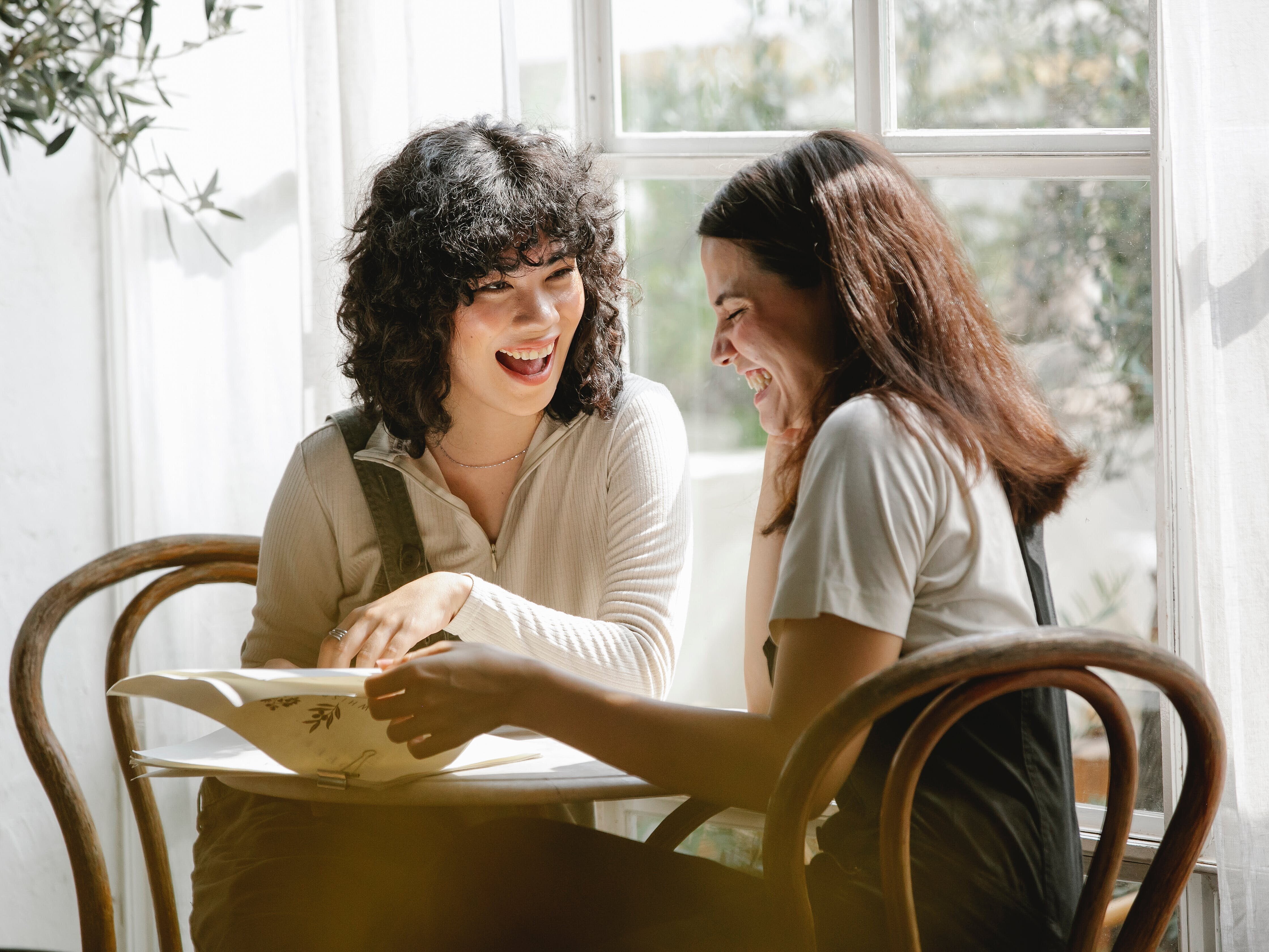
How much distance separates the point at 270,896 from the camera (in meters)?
1.42

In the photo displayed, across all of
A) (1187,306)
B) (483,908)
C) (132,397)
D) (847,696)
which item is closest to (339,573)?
(483,908)

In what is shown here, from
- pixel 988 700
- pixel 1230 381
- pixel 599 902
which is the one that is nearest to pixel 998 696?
pixel 988 700

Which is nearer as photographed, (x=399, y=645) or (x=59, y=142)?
(x=399, y=645)

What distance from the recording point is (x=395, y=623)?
1.46m

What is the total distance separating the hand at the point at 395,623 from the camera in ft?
4.71

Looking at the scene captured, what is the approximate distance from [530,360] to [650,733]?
0.80 metres

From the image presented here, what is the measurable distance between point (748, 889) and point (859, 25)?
1653 millimetres

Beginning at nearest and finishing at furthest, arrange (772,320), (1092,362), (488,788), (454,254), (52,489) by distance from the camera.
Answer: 1. (488,788)
2. (772,320)
3. (454,254)
4. (1092,362)
5. (52,489)

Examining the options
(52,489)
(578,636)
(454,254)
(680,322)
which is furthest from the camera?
(680,322)

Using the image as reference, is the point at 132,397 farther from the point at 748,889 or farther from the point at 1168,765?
the point at 1168,765

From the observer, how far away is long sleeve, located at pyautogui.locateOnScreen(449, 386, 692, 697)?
157cm

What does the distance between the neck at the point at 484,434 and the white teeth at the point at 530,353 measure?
107mm

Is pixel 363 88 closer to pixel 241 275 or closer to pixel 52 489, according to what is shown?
pixel 241 275

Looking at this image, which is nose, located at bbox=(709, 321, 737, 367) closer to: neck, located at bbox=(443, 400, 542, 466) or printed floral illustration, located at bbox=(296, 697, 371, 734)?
neck, located at bbox=(443, 400, 542, 466)
